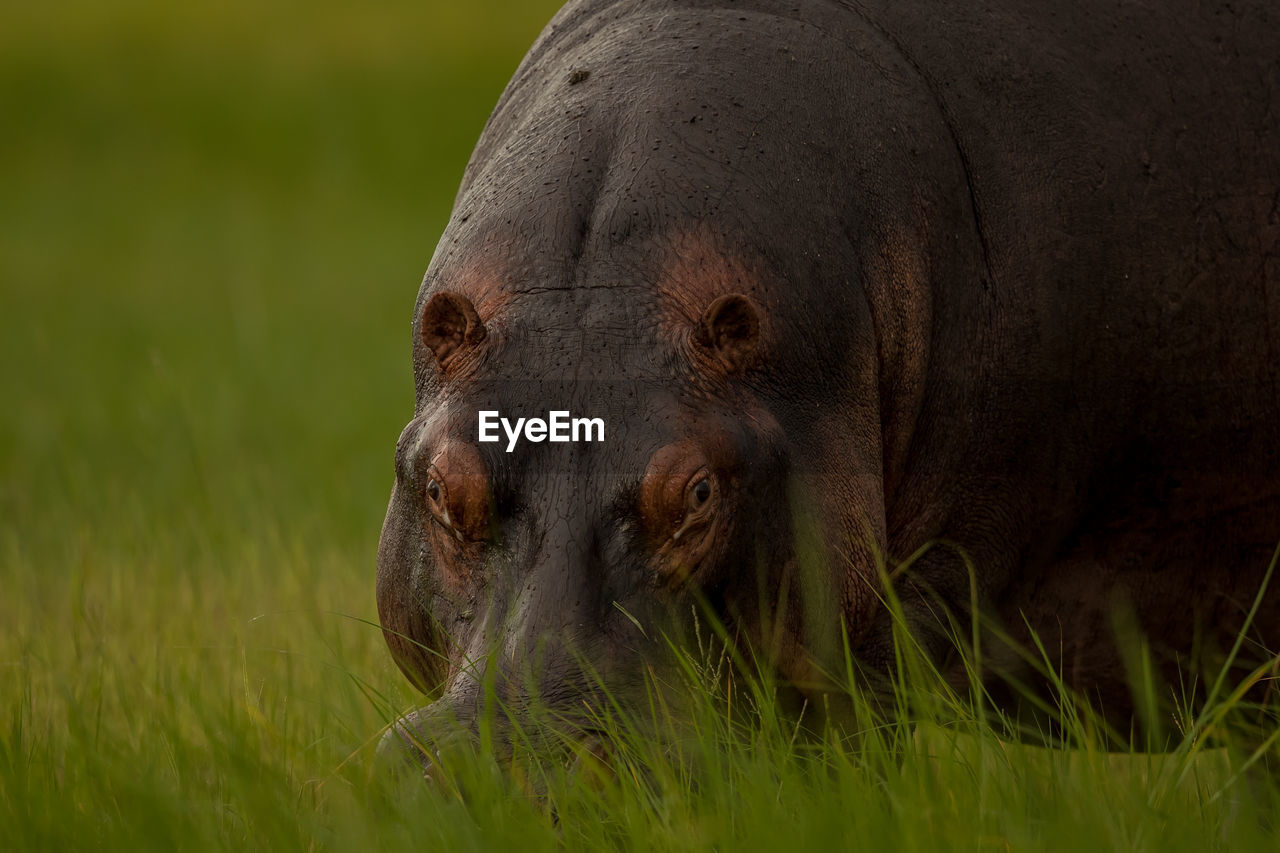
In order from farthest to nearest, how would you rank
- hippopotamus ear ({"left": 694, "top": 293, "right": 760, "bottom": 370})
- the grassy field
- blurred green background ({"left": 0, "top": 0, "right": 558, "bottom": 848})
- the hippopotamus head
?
blurred green background ({"left": 0, "top": 0, "right": 558, "bottom": 848})
hippopotamus ear ({"left": 694, "top": 293, "right": 760, "bottom": 370})
the hippopotamus head
the grassy field

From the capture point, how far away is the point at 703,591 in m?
2.95

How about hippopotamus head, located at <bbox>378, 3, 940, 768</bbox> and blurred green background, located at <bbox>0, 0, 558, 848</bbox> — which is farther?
blurred green background, located at <bbox>0, 0, 558, 848</bbox>

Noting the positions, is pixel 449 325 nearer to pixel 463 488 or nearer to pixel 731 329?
A: pixel 463 488

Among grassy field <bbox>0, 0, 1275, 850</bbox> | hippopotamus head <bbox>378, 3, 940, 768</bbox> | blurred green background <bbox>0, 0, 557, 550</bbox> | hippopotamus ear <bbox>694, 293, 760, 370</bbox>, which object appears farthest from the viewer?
blurred green background <bbox>0, 0, 557, 550</bbox>

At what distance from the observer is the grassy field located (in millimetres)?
2570

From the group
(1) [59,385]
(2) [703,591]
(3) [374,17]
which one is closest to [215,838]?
(2) [703,591]

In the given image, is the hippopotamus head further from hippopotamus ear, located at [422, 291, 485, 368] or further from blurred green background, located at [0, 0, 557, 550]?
blurred green background, located at [0, 0, 557, 550]

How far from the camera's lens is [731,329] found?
3.01m

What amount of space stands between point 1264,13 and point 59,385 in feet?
28.3

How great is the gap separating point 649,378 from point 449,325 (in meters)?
0.39

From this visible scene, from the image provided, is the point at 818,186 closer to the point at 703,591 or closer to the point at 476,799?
the point at 703,591

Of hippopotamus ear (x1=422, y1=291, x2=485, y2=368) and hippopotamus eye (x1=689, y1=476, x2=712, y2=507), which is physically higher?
hippopotamus ear (x1=422, y1=291, x2=485, y2=368)

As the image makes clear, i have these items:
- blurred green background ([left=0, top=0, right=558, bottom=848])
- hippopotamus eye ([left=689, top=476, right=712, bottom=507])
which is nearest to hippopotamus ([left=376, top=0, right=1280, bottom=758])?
hippopotamus eye ([left=689, top=476, right=712, bottom=507])

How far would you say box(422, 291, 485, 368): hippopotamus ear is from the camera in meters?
3.01
